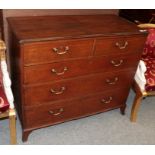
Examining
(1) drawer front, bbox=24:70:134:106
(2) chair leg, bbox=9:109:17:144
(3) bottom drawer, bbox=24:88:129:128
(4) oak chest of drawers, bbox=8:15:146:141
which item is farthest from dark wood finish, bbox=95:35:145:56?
(2) chair leg, bbox=9:109:17:144

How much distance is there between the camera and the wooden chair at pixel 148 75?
1.98 m

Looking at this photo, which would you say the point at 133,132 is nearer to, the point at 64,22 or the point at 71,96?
the point at 71,96

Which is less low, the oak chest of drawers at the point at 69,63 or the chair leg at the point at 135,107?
the oak chest of drawers at the point at 69,63

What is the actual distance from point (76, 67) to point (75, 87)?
199 mm

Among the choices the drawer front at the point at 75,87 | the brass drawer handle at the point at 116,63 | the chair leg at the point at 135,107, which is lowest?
the chair leg at the point at 135,107

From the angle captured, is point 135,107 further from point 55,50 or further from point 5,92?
point 5,92

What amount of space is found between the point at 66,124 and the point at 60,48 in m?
0.93

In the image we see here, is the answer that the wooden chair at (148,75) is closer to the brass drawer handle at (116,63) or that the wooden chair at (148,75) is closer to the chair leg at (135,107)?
the chair leg at (135,107)

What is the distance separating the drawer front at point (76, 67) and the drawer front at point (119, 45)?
2.2 inches

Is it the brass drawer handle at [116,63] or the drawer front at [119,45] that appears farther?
the brass drawer handle at [116,63]

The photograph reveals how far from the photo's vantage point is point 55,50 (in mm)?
1490

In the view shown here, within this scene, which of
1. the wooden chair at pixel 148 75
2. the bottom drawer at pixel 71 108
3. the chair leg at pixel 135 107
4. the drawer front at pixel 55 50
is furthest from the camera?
the chair leg at pixel 135 107

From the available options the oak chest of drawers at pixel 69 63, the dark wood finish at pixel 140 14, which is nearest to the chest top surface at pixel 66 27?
the oak chest of drawers at pixel 69 63

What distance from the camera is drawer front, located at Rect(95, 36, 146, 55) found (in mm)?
1649
